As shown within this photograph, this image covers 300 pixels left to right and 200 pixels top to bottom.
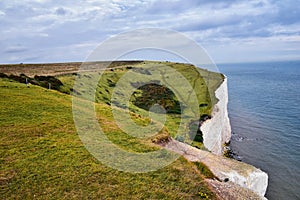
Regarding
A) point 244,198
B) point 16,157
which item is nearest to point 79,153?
point 16,157

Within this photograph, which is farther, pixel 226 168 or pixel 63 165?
pixel 226 168

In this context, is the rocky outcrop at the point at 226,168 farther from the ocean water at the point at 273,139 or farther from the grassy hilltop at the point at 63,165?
the ocean water at the point at 273,139

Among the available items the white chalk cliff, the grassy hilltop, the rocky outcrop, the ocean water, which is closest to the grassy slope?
the grassy hilltop

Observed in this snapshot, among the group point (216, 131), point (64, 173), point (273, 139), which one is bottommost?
point (273, 139)

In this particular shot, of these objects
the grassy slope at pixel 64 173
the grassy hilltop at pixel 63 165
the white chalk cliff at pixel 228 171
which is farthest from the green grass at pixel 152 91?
the grassy slope at pixel 64 173

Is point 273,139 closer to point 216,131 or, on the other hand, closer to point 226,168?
point 216,131

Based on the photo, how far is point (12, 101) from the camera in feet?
101

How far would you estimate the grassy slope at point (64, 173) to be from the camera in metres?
16.6

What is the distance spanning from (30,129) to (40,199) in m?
10.4

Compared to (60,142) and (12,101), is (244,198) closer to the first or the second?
(60,142)

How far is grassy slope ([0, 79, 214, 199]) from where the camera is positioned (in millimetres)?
16594

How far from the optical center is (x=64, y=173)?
18.2m

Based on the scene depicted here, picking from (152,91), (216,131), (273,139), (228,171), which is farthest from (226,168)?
(152,91)

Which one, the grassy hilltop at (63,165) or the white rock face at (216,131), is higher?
the grassy hilltop at (63,165)
